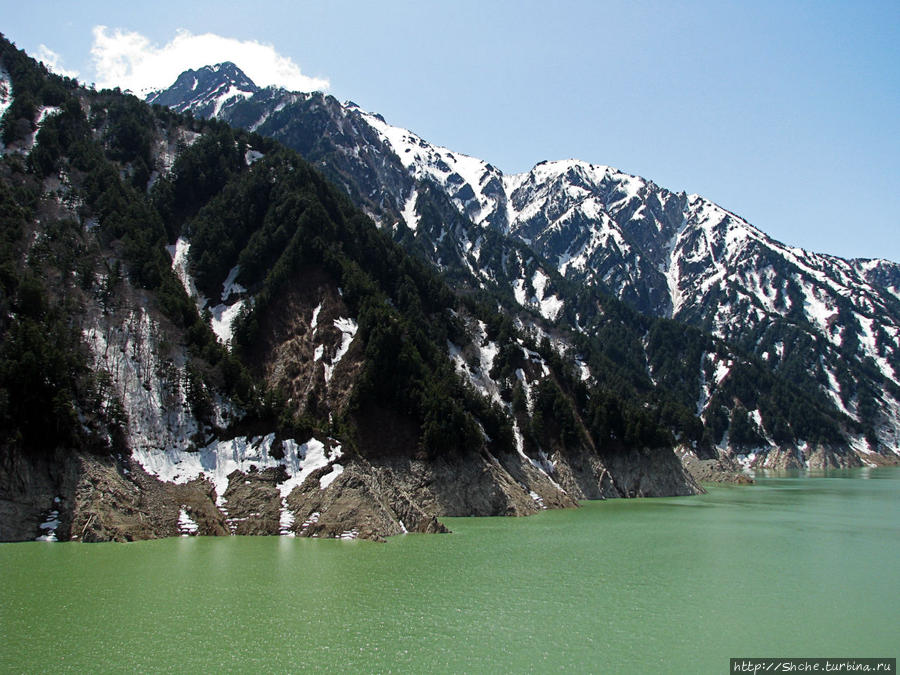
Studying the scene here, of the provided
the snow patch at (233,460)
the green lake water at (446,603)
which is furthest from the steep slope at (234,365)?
the green lake water at (446,603)

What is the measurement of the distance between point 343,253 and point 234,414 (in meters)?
34.6

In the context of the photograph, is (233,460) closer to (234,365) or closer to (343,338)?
(234,365)

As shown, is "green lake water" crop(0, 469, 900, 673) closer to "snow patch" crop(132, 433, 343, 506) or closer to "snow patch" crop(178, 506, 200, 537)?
"snow patch" crop(178, 506, 200, 537)

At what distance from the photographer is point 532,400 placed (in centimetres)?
8725

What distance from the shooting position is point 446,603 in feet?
95.7

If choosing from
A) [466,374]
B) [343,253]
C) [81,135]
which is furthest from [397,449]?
[81,135]

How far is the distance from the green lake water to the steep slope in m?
6.48

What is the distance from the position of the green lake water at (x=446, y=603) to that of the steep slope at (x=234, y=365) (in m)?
6.48

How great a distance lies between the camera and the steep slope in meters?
48.0

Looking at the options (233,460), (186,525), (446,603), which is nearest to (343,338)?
(233,460)

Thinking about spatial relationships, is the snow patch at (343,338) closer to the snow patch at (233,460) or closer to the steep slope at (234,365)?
the steep slope at (234,365)

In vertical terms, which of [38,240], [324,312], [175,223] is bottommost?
[324,312]

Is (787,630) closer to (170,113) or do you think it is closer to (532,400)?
(532,400)

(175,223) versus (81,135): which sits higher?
(81,135)
